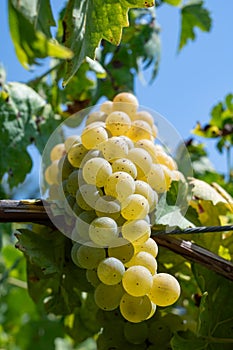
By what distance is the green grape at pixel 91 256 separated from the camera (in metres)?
0.68

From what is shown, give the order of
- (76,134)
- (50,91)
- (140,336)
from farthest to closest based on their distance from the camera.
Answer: (50,91) < (76,134) < (140,336)

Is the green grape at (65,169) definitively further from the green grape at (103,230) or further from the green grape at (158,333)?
the green grape at (158,333)

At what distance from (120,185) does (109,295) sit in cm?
13

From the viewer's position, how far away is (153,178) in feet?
2.48

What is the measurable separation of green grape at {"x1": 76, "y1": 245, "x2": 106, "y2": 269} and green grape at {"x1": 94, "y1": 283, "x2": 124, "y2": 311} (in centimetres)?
3

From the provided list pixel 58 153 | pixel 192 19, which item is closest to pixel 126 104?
pixel 58 153

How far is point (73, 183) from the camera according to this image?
73 centimetres

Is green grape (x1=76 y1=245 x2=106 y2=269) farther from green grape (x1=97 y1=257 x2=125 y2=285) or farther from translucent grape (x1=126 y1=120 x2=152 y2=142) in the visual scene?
translucent grape (x1=126 y1=120 x2=152 y2=142)

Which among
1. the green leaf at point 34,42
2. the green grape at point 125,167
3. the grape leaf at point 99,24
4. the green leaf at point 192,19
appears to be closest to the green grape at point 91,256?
the green grape at point 125,167

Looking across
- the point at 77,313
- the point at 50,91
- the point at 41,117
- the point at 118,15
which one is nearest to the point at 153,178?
the point at 118,15

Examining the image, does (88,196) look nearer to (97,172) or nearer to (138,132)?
(97,172)

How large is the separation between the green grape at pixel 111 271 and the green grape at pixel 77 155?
0.15 m

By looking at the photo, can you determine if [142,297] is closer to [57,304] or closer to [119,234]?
[119,234]

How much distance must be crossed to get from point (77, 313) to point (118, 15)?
0.58 meters
